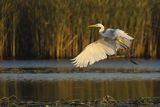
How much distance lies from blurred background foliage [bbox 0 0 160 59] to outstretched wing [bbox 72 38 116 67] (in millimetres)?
13688

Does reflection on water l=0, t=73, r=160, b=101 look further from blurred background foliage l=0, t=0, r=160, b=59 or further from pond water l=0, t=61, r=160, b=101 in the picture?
blurred background foliage l=0, t=0, r=160, b=59

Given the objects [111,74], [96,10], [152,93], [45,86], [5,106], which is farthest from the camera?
[96,10]

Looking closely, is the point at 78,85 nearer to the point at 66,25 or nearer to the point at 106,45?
the point at 106,45

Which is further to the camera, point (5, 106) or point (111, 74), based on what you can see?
point (111, 74)

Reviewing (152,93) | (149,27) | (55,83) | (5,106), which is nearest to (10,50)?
(149,27)

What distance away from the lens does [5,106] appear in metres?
11.8

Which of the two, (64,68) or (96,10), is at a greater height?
(96,10)

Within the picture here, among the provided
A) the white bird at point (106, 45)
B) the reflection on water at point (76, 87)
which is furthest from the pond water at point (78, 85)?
the white bird at point (106, 45)

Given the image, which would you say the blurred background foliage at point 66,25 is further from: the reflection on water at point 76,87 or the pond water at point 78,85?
the reflection on water at point 76,87

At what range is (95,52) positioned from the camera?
1160cm

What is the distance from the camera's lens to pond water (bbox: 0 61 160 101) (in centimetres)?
1471

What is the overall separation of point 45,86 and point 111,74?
13.1ft

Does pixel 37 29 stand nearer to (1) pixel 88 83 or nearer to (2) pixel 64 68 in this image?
(2) pixel 64 68

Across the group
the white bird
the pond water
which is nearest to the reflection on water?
the pond water
